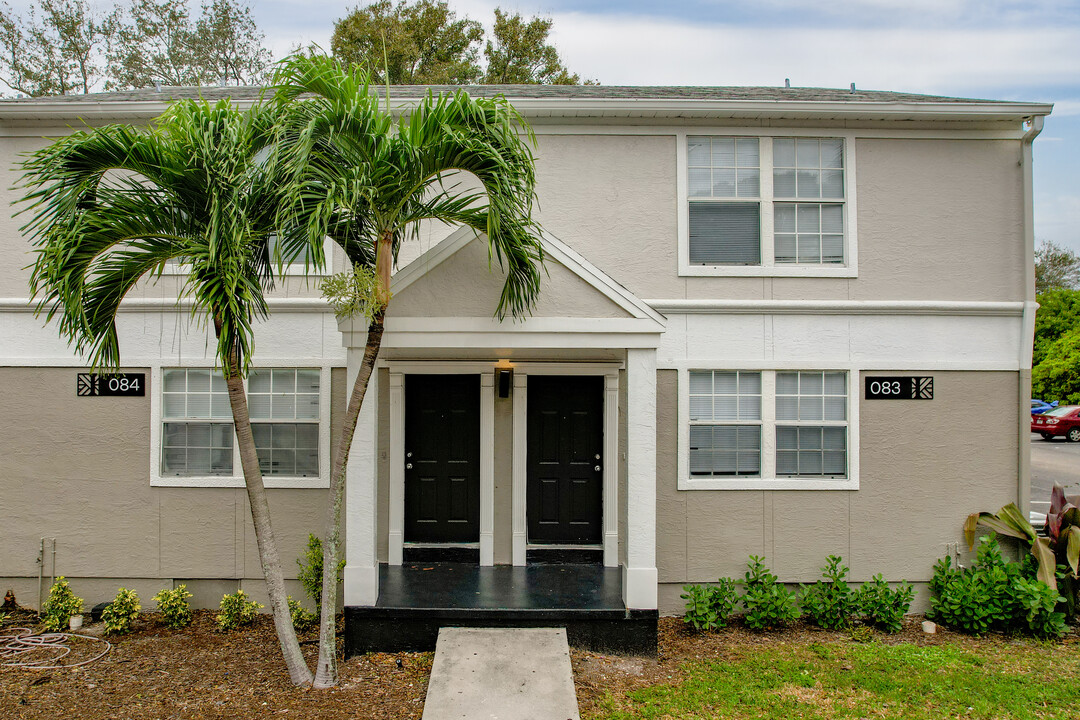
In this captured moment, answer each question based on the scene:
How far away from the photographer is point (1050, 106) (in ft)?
21.7

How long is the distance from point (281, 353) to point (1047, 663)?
780cm

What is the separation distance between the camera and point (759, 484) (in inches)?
268

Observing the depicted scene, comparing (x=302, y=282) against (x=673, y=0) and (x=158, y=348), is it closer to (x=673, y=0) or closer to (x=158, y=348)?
(x=158, y=348)

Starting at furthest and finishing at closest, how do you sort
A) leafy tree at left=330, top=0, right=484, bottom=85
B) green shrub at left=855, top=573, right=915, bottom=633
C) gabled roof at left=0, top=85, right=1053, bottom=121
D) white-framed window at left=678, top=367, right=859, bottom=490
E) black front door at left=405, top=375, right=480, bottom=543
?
1. leafy tree at left=330, top=0, right=484, bottom=85
2. black front door at left=405, top=375, right=480, bottom=543
3. white-framed window at left=678, top=367, right=859, bottom=490
4. gabled roof at left=0, top=85, right=1053, bottom=121
5. green shrub at left=855, top=573, right=915, bottom=633

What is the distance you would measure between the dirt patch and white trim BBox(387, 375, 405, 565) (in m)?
1.26

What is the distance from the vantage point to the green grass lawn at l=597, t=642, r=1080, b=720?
482 cm

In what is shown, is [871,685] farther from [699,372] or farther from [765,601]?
[699,372]

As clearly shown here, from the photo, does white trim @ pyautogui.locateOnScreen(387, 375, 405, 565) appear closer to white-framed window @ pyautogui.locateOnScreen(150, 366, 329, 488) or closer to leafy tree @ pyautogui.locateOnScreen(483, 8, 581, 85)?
white-framed window @ pyautogui.locateOnScreen(150, 366, 329, 488)

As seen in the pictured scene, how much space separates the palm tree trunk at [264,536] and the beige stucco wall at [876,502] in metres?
3.63

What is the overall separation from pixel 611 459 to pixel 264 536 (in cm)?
367

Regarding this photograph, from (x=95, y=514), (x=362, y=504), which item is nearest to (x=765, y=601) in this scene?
(x=362, y=504)

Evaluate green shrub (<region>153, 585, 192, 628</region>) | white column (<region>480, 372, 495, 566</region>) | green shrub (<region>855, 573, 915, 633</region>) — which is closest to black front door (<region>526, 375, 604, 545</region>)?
white column (<region>480, 372, 495, 566</region>)

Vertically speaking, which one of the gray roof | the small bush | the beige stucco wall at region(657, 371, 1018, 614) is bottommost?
the small bush

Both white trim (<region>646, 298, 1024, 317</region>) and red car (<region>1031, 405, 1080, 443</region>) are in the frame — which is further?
red car (<region>1031, 405, 1080, 443</region>)
